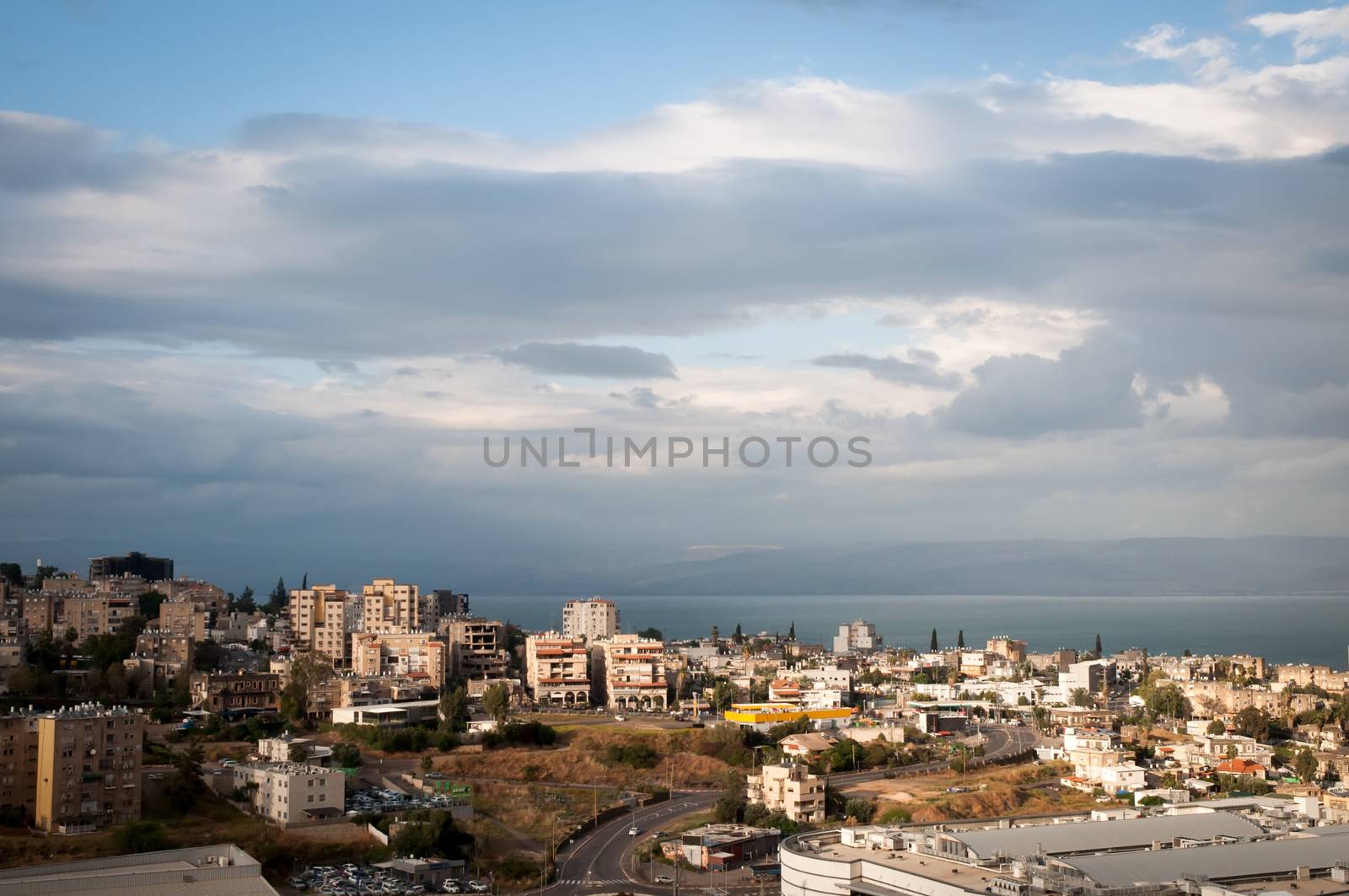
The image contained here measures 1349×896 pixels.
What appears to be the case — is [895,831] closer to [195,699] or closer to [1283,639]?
[195,699]

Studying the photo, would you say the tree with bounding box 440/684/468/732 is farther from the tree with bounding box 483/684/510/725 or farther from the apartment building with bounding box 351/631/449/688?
the apartment building with bounding box 351/631/449/688

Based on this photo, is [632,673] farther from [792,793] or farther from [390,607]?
[792,793]

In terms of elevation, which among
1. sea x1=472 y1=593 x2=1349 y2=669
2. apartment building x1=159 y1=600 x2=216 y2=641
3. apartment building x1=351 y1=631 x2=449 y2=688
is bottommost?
sea x1=472 y1=593 x2=1349 y2=669

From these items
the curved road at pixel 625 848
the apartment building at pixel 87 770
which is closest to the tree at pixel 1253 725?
the curved road at pixel 625 848

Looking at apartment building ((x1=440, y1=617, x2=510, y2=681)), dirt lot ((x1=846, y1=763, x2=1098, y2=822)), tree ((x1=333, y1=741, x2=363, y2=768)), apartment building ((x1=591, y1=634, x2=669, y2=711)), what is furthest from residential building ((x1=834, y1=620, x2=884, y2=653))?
tree ((x1=333, y1=741, x2=363, y2=768))

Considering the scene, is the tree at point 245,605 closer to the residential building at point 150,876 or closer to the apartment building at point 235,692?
the apartment building at point 235,692

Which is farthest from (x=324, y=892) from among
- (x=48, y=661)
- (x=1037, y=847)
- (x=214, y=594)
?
(x=214, y=594)
